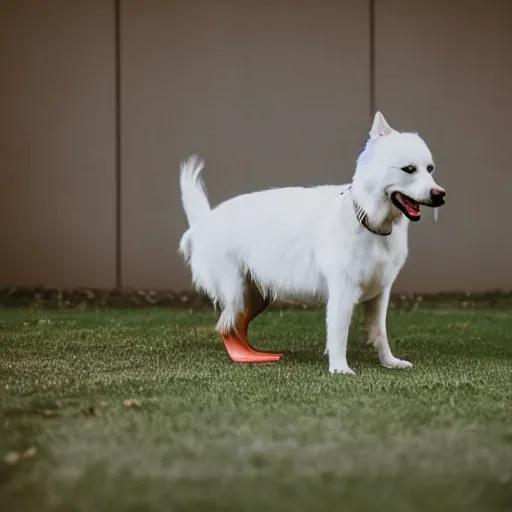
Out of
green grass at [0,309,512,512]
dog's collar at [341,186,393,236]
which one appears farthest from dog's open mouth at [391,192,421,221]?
green grass at [0,309,512,512]

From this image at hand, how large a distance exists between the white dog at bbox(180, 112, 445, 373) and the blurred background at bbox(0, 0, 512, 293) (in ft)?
9.66

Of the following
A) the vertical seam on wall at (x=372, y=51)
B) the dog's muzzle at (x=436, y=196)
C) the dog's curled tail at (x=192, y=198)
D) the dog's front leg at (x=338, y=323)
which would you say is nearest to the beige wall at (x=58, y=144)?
the vertical seam on wall at (x=372, y=51)

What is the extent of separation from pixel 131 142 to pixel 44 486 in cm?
529

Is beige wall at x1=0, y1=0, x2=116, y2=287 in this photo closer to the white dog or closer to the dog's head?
the white dog

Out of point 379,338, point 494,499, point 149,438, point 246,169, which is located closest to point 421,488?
point 494,499

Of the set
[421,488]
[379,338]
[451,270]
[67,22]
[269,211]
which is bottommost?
[451,270]

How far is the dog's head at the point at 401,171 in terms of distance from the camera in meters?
3.16

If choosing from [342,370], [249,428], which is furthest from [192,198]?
[249,428]

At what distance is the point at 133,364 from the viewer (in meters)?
3.50

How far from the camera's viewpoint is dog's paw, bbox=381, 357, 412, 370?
11.5 ft

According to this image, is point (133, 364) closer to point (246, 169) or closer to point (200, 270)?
point (200, 270)

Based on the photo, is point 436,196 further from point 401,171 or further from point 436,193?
point 401,171

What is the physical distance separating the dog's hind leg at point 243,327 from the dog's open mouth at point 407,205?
2.70ft

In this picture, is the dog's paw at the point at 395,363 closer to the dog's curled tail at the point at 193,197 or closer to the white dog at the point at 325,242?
the white dog at the point at 325,242
